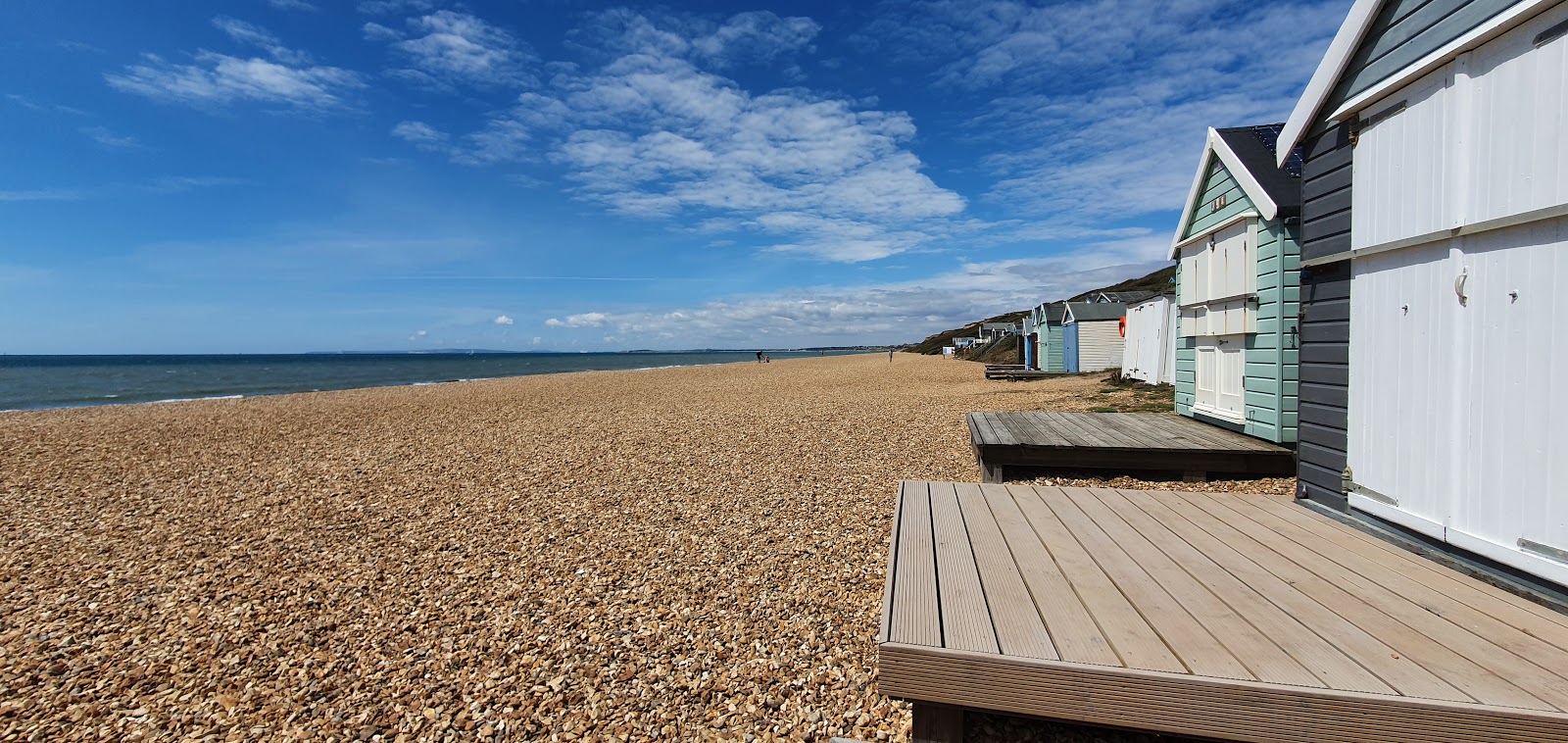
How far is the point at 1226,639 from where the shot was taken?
2.27m

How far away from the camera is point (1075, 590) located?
109 inches

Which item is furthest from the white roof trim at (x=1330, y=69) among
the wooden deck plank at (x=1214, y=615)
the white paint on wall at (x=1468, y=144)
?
the wooden deck plank at (x=1214, y=615)

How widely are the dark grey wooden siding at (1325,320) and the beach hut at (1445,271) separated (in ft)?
0.05

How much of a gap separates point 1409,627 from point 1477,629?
0.23 metres

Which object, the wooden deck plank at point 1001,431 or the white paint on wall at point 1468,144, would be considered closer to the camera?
the white paint on wall at point 1468,144

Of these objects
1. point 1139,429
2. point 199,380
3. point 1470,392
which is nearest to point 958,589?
point 1470,392

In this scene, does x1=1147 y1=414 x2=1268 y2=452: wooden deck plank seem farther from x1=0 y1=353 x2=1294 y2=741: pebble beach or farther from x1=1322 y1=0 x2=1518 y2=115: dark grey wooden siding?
x1=1322 y1=0 x2=1518 y2=115: dark grey wooden siding

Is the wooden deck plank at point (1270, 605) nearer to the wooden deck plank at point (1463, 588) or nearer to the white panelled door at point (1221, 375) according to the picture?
the wooden deck plank at point (1463, 588)

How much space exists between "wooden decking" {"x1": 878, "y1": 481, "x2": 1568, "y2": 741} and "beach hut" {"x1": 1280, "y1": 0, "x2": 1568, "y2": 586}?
436 mm

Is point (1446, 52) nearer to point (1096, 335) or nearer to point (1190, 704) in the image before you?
point (1190, 704)

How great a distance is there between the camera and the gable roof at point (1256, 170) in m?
6.33

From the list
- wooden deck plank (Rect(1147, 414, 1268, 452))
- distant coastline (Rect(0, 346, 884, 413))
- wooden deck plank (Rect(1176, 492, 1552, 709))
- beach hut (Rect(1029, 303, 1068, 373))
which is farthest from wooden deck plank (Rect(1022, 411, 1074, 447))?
distant coastline (Rect(0, 346, 884, 413))

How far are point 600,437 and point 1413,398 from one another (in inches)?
416

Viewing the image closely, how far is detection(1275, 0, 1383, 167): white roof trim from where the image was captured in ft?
12.1
